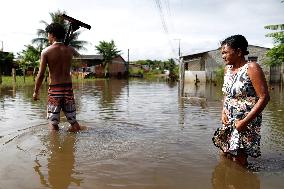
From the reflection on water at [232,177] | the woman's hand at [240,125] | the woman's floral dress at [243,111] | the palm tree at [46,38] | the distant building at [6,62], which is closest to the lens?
the reflection on water at [232,177]

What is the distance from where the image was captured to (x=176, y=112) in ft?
32.5

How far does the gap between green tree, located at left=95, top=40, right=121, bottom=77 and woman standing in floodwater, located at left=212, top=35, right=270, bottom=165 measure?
46.9 metres

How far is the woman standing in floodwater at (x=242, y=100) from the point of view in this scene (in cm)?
375

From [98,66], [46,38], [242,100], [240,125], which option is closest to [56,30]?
[242,100]

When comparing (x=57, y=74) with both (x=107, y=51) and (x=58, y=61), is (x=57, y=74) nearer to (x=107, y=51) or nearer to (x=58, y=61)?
(x=58, y=61)

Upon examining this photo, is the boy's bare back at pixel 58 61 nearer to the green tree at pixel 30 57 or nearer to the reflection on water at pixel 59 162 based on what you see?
the reflection on water at pixel 59 162

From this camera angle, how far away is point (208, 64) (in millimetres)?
35844

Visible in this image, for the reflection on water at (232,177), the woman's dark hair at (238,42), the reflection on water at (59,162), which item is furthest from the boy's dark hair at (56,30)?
the reflection on water at (232,177)

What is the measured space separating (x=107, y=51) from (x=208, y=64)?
1905cm

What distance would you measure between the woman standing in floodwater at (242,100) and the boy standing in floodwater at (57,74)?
110 inches

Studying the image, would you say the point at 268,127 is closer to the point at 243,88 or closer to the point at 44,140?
the point at 243,88

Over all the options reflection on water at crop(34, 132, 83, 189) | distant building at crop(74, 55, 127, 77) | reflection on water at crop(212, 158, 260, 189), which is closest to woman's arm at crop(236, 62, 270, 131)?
reflection on water at crop(212, 158, 260, 189)

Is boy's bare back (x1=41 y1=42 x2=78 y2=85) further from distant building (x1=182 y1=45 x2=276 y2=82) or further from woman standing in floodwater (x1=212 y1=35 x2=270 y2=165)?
distant building (x1=182 y1=45 x2=276 y2=82)

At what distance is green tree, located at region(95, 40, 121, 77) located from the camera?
51031mm
